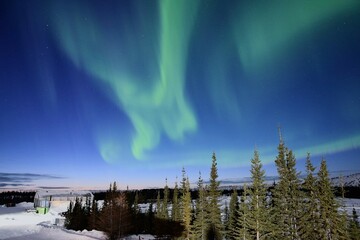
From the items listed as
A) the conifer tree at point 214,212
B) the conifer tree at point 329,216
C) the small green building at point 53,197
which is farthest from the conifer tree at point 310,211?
the small green building at point 53,197

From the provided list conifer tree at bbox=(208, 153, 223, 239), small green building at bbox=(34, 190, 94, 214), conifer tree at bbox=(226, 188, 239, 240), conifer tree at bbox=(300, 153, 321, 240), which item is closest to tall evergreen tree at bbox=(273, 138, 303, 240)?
conifer tree at bbox=(300, 153, 321, 240)

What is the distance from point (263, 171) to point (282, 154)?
4.63 m

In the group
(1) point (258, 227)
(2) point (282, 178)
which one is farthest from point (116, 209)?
(2) point (282, 178)

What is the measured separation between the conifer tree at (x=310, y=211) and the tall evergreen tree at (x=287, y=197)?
832 millimetres

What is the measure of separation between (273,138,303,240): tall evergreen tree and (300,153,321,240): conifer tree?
832 mm

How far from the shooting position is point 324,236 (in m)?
42.9

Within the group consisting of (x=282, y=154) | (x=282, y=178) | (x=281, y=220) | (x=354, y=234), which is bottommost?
(x=354, y=234)

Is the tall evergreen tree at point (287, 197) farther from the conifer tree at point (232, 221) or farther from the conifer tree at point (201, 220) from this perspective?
the conifer tree at point (232, 221)

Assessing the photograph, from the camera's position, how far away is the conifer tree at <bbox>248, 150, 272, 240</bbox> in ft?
131

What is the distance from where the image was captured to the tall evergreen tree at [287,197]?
4209 cm

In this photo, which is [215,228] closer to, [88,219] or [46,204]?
[88,219]

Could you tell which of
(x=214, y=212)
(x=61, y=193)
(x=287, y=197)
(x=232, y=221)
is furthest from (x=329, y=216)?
(x=61, y=193)

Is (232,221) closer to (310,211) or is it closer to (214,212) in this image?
(214,212)

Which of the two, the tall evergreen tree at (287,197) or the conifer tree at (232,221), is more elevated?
the tall evergreen tree at (287,197)
